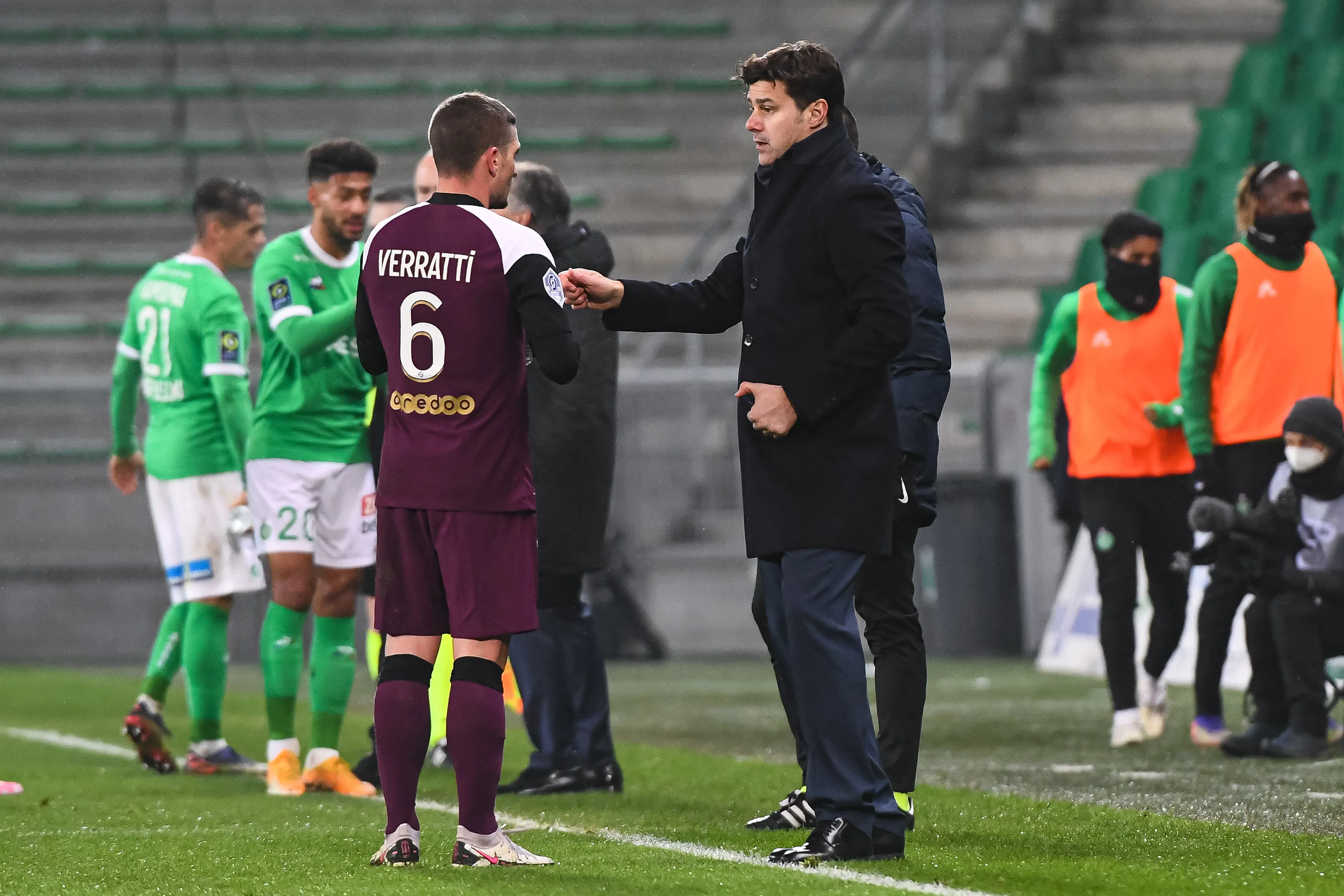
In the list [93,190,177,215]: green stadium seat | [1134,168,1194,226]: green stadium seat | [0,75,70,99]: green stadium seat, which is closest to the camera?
[1134,168,1194,226]: green stadium seat

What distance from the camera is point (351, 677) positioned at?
22.2 feet

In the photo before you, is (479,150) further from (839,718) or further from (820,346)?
(839,718)

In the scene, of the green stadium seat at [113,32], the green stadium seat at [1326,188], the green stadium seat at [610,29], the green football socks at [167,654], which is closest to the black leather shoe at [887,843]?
the green football socks at [167,654]

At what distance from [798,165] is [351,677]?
112 inches

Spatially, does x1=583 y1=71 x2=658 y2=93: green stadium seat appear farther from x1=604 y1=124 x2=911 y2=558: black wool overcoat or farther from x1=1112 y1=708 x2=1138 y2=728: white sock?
x1=604 y1=124 x2=911 y2=558: black wool overcoat

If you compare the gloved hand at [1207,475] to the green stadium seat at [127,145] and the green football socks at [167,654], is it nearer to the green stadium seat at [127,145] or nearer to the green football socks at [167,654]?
the green football socks at [167,654]

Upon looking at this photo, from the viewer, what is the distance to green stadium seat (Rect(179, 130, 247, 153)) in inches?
717

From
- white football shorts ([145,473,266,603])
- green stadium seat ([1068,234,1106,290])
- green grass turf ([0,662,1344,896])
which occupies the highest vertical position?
green stadium seat ([1068,234,1106,290])

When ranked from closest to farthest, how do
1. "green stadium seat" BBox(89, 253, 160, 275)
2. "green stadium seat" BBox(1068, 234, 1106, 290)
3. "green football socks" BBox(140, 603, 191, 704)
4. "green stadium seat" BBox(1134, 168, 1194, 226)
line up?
"green football socks" BBox(140, 603, 191, 704) < "green stadium seat" BBox(1134, 168, 1194, 226) < "green stadium seat" BBox(1068, 234, 1106, 290) < "green stadium seat" BBox(89, 253, 160, 275)

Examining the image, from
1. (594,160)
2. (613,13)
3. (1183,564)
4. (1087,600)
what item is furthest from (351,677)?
(613,13)

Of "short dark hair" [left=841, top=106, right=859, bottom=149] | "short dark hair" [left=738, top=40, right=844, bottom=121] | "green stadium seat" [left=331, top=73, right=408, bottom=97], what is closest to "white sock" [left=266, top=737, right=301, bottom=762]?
"short dark hair" [left=841, top=106, right=859, bottom=149]

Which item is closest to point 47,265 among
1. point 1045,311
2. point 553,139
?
point 553,139

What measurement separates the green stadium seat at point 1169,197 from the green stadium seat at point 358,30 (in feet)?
25.2

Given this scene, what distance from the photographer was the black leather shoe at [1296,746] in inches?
287
